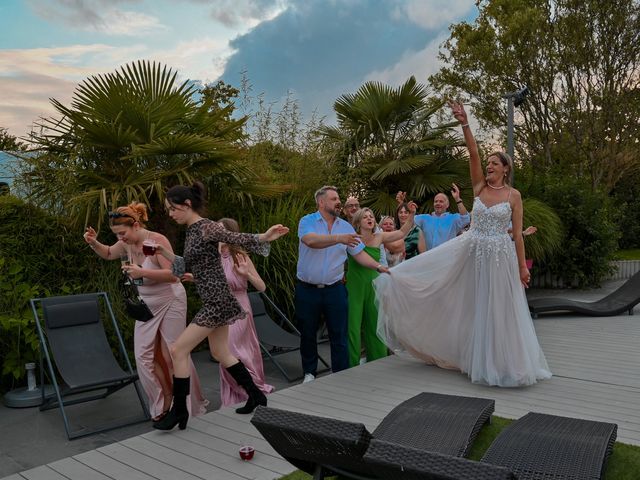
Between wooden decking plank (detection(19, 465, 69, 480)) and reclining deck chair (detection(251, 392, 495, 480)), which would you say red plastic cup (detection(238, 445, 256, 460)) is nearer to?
reclining deck chair (detection(251, 392, 495, 480))

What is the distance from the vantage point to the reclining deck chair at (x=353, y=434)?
8.35ft

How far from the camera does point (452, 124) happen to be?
12219 millimetres

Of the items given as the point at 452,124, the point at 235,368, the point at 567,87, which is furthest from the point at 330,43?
the point at 567,87

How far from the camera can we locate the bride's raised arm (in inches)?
204

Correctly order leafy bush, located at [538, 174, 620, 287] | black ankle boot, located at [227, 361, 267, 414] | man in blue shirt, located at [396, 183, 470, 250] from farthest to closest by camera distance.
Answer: leafy bush, located at [538, 174, 620, 287] → man in blue shirt, located at [396, 183, 470, 250] → black ankle boot, located at [227, 361, 267, 414]

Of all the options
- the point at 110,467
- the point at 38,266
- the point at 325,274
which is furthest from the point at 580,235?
the point at 110,467

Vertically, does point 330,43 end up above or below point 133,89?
above

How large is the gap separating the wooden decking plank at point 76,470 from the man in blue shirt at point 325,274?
2.47 m

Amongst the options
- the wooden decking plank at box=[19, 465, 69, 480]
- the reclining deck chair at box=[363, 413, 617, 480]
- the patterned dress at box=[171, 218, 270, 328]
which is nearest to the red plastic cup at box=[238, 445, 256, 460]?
the patterned dress at box=[171, 218, 270, 328]

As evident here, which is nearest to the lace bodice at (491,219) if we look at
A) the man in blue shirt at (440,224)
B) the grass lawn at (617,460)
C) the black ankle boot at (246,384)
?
the grass lawn at (617,460)

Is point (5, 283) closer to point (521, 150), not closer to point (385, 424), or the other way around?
point (385, 424)

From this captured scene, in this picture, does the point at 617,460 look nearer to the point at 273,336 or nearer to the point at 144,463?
the point at 144,463

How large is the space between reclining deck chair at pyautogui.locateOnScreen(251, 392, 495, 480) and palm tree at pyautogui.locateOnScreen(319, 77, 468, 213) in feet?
24.7

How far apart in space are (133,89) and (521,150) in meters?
16.6
